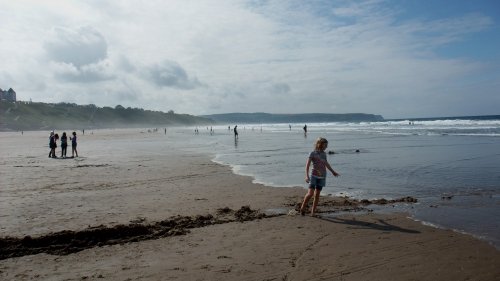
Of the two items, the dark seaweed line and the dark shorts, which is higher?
the dark shorts

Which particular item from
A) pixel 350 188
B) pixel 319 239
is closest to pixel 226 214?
pixel 319 239

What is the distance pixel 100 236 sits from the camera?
24.8ft

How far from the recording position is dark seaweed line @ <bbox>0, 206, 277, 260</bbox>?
22.4 feet

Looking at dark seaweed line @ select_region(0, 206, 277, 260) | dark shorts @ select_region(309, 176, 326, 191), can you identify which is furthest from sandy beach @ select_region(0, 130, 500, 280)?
dark shorts @ select_region(309, 176, 326, 191)

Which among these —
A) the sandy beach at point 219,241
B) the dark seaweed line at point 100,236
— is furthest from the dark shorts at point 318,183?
the dark seaweed line at point 100,236

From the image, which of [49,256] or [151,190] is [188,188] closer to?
[151,190]

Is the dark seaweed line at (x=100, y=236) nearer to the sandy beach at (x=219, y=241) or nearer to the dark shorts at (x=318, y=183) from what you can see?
the sandy beach at (x=219, y=241)

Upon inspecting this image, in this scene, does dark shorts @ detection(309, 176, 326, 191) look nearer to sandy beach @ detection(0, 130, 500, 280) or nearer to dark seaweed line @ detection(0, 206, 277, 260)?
sandy beach @ detection(0, 130, 500, 280)

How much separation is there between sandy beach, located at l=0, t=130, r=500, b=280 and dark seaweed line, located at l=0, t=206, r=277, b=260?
2 cm

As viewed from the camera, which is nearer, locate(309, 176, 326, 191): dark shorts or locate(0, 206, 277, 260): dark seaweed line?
locate(0, 206, 277, 260): dark seaweed line

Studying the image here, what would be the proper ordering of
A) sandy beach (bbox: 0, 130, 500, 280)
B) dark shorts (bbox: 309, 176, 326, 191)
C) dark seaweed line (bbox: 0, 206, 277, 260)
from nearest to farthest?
sandy beach (bbox: 0, 130, 500, 280), dark seaweed line (bbox: 0, 206, 277, 260), dark shorts (bbox: 309, 176, 326, 191)

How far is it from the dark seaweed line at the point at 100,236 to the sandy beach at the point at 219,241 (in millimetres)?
20

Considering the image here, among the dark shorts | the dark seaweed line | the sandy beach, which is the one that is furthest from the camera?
the dark shorts

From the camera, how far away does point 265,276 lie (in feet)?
18.1
